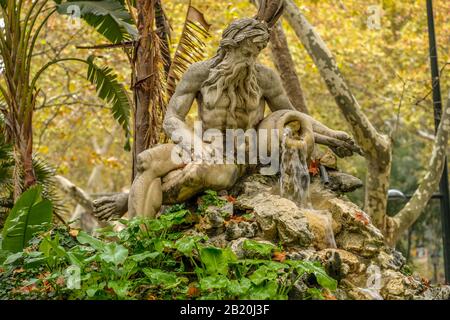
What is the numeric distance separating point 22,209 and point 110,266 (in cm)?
181

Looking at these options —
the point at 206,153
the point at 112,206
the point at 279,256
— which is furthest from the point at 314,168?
the point at 112,206

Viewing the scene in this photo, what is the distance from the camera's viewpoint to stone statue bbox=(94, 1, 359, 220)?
6.32m

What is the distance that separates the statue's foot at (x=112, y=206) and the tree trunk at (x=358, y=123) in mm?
4677

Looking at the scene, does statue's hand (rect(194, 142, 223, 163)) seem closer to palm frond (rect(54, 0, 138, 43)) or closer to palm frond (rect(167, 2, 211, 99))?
palm frond (rect(54, 0, 138, 43))

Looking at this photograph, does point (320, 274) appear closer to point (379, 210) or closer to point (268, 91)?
point (268, 91)

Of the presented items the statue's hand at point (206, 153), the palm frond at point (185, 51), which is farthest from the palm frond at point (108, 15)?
the statue's hand at point (206, 153)

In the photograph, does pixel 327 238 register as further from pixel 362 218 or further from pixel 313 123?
pixel 313 123

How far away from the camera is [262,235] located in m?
6.04

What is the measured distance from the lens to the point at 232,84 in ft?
21.5

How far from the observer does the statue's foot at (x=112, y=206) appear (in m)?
6.59

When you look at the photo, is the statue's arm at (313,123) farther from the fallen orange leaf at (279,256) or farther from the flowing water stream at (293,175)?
the fallen orange leaf at (279,256)

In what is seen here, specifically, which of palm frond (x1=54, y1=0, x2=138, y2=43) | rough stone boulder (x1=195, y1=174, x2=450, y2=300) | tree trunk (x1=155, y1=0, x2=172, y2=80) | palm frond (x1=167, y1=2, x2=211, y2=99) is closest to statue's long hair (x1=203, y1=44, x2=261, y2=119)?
rough stone boulder (x1=195, y1=174, x2=450, y2=300)

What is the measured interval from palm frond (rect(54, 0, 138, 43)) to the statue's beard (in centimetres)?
197

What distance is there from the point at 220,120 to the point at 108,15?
9.69 feet
